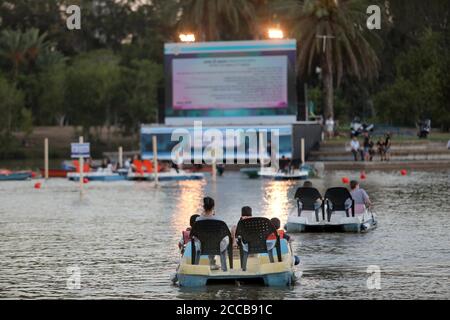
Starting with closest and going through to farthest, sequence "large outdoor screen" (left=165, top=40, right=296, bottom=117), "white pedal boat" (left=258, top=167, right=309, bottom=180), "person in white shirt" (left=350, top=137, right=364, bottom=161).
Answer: "white pedal boat" (left=258, top=167, right=309, bottom=180) < "person in white shirt" (left=350, top=137, right=364, bottom=161) < "large outdoor screen" (left=165, top=40, right=296, bottom=117)

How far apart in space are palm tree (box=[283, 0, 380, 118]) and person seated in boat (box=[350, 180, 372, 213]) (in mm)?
64876

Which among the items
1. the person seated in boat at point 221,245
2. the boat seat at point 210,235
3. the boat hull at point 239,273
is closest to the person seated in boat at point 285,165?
the person seated in boat at point 221,245

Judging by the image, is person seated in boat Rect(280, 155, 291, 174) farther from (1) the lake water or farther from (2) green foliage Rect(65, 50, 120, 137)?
(2) green foliage Rect(65, 50, 120, 137)

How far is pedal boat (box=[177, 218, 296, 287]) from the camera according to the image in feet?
84.2

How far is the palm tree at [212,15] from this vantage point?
108 m

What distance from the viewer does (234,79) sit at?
9125 cm

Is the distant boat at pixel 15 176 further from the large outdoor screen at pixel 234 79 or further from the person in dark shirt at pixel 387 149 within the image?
the person in dark shirt at pixel 387 149

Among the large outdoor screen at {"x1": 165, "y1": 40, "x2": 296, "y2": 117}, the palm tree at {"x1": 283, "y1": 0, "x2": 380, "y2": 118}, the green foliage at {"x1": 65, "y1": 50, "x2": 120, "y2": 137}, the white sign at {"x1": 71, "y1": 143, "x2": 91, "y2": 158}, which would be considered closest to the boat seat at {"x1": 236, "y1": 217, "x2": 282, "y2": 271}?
the white sign at {"x1": 71, "y1": 143, "x2": 91, "y2": 158}

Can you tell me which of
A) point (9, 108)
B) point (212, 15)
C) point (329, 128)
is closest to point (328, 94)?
point (329, 128)

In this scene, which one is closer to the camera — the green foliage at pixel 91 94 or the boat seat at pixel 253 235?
the boat seat at pixel 253 235

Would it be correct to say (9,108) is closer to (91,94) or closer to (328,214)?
(91,94)

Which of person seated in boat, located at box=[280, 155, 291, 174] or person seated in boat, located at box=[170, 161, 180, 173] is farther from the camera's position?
person seated in boat, located at box=[170, 161, 180, 173]

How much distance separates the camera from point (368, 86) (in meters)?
130
